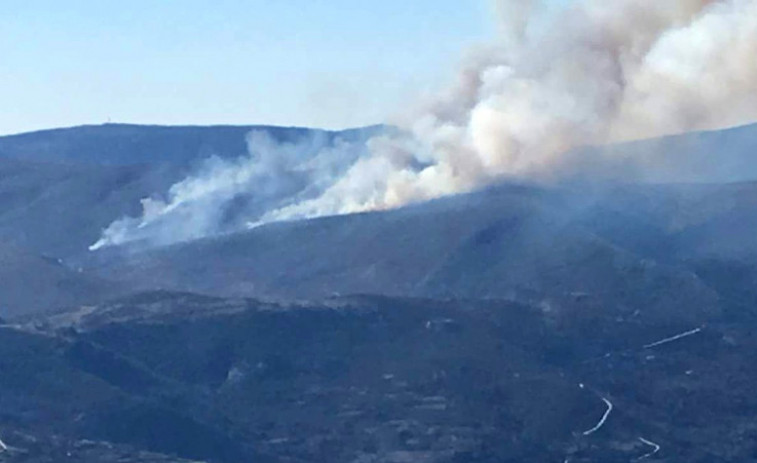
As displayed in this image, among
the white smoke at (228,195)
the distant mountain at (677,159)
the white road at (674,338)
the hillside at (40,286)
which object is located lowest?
the white road at (674,338)

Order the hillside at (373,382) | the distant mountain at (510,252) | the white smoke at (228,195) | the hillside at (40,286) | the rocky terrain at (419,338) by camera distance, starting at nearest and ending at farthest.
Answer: the hillside at (373,382)
the rocky terrain at (419,338)
the distant mountain at (510,252)
the hillside at (40,286)
the white smoke at (228,195)

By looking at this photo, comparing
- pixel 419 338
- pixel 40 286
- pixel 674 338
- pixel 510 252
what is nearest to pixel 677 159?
pixel 510 252

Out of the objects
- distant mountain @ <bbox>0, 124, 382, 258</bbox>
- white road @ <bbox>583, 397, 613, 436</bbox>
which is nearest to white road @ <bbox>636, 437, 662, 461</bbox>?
white road @ <bbox>583, 397, 613, 436</bbox>

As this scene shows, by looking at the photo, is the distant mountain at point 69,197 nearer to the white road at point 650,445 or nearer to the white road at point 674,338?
the white road at point 674,338

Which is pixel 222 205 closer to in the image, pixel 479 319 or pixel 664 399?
pixel 479 319

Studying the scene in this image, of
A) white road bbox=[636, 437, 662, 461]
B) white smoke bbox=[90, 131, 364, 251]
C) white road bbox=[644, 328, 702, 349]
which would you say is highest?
white smoke bbox=[90, 131, 364, 251]

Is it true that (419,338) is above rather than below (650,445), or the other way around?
above

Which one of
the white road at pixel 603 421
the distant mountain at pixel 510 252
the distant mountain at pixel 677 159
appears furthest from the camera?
the distant mountain at pixel 677 159

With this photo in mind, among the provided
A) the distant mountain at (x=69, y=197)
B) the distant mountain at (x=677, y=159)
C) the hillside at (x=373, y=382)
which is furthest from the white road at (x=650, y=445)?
the distant mountain at (x=69, y=197)

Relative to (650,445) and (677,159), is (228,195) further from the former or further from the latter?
(650,445)

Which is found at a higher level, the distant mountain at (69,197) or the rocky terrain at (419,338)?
the distant mountain at (69,197)

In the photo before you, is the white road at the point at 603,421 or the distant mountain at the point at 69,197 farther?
the distant mountain at the point at 69,197

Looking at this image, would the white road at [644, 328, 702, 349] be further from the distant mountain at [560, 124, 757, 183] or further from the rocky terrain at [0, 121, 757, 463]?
the distant mountain at [560, 124, 757, 183]

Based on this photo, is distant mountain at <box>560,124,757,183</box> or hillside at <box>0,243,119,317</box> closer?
hillside at <box>0,243,119,317</box>
